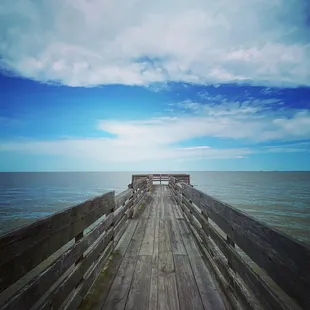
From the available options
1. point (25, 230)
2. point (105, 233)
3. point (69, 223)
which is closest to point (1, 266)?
point (25, 230)

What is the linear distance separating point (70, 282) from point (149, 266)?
1.63m

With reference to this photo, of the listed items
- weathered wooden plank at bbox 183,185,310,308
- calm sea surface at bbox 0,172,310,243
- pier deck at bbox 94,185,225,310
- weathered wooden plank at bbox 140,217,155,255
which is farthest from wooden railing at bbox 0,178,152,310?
calm sea surface at bbox 0,172,310,243

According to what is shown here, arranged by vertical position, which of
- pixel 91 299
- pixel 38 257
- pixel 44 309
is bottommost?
pixel 91 299

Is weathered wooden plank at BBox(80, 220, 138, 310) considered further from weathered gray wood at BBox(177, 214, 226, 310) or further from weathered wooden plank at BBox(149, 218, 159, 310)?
weathered gray wood at BBox(177, 214, 226, 310)

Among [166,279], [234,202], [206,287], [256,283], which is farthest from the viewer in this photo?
[234,202]

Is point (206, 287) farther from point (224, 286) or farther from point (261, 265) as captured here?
point (261, 265)

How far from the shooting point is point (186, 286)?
2936 millimetres

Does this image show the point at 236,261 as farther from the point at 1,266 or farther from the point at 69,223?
the point at 1,266

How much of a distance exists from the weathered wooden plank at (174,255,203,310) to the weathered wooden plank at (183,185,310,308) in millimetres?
990

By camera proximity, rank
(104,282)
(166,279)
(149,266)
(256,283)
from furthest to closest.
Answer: (149,266)
(166,279)
(104,282)
(256,283)

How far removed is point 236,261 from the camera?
2283 millimetres

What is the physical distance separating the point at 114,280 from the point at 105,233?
82 cm

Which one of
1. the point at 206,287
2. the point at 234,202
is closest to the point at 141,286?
the point at 206,287

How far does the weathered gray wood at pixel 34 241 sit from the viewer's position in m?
1.36
